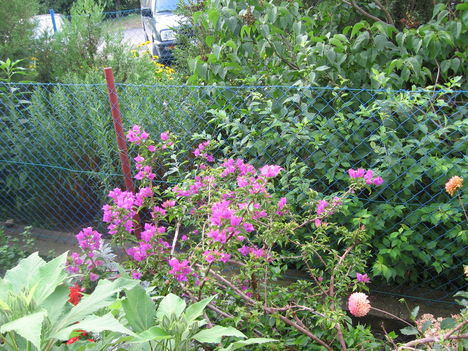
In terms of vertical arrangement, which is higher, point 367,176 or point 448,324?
point 367,176

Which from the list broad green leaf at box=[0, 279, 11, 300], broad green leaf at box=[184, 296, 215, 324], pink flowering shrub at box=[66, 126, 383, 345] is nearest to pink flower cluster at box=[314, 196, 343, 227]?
pink flowering shrub at box=[66, 126, 383, 345]

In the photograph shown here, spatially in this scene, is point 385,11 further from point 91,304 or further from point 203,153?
point 91,304

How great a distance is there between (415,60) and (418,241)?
3.23 ft

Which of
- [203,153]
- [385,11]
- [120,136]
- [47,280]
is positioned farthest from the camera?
[120,136]

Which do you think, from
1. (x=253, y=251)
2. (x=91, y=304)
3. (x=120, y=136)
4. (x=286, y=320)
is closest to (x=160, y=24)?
(x=120, y=136)

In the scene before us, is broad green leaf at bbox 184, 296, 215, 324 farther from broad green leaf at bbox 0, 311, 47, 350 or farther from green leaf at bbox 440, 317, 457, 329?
green leaf at bbox 440, 317, 457, 329

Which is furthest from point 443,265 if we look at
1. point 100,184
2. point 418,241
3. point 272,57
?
point 100,184

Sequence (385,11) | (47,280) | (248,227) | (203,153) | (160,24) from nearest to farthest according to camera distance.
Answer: (47,280) < (248,227) < (203,153) < (385,11) < (160,24)

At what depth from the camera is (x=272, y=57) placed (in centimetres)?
359

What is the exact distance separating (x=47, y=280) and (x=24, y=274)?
174 mm

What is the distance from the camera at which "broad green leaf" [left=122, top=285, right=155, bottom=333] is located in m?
1.74

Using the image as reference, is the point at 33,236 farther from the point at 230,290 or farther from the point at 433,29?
the point at 433,29

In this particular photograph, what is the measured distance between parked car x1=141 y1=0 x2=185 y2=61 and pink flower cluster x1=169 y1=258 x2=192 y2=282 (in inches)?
288

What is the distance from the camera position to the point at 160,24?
10.2 m
